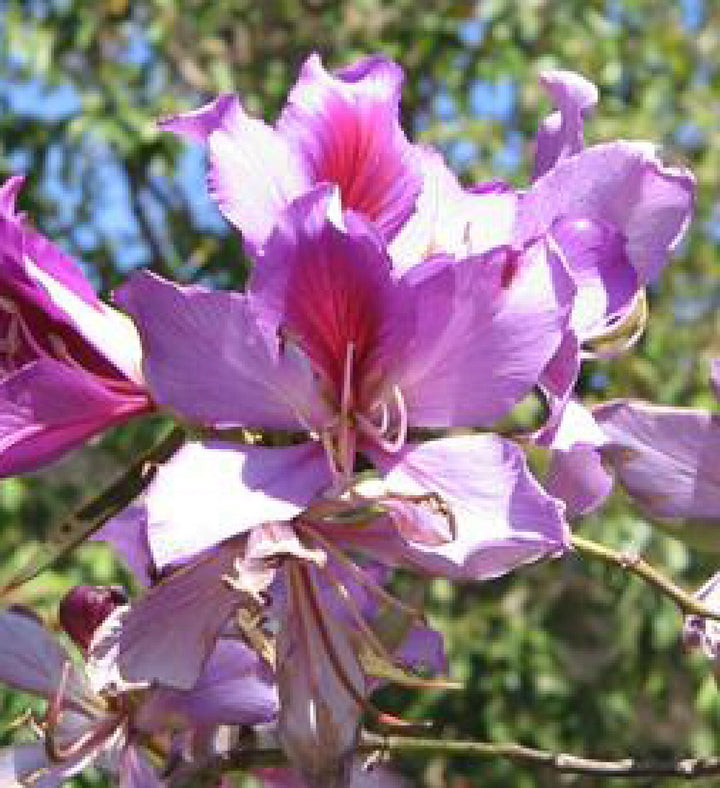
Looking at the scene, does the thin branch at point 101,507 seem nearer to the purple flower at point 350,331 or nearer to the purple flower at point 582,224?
the purple flower at point 350,331

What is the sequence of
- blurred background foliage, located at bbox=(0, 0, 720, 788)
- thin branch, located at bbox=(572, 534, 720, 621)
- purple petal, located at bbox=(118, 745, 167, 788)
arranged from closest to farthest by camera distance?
thin branch, located at bbox=(572, 534, 720, 621), purple petal, located at bbox=(118, 745, 167, 788), blurred background foliage, located at bbox=(0, 0, 720, 788)

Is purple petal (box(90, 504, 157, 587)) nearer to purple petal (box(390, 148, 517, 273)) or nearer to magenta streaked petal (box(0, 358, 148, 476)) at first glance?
magenta streaked petal (box(0, 358, 148, 476))

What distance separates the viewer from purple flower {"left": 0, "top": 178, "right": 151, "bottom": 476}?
0.93 meters

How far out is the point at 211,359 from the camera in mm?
911

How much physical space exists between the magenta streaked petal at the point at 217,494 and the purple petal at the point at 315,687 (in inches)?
2.6

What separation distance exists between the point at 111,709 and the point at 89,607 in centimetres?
8

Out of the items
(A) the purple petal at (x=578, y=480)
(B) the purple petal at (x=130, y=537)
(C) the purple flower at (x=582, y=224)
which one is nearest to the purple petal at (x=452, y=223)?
(C) the purple flower at (x=582, y=224)

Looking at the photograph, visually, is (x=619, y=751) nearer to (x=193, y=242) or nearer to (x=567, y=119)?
(x=193, y=242)

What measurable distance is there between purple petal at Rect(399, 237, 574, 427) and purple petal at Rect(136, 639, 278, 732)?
0.68 ft

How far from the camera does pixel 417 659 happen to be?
109 cm

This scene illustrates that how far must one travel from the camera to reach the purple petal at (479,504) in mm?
884

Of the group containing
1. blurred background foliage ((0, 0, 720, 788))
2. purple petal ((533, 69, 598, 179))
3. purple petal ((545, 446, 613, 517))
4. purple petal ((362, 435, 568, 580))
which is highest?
purple petal ((533, 69, 598, 179))

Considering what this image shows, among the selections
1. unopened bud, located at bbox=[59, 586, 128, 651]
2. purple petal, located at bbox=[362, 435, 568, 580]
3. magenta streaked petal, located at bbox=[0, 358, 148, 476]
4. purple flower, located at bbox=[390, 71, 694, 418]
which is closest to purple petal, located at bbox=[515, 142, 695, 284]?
purple flower, located at bbox=[390, 71, 694, 418]

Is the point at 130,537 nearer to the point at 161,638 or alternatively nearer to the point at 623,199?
the point at 161,638
